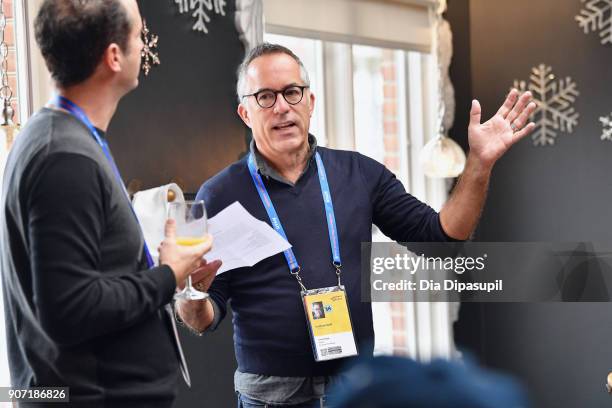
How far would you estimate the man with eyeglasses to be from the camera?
2158 mm

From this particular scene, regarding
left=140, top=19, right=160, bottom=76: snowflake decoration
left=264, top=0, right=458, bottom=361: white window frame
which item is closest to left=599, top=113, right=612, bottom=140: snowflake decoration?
left=264, top=0, right=458, bottom=361: white window frame

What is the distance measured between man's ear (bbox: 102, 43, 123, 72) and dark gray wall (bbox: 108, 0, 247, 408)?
166cm

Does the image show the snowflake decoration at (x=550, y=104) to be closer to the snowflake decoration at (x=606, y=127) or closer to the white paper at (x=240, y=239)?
the snowflake decoration at (x=606, y=127)

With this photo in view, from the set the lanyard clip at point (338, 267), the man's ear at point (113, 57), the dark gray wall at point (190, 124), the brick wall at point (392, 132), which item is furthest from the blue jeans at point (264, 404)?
the brick wall at point (392, 132)

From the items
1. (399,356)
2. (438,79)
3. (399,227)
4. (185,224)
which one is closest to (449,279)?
(438,79)

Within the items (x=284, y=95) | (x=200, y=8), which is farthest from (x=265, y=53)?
(x=200, y=8)

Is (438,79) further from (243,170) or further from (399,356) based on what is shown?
(399,356)

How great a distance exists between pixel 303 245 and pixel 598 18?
279 centimetres

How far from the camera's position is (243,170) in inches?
93.4

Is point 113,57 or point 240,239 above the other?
point 113,57

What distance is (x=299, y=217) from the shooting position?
228cm

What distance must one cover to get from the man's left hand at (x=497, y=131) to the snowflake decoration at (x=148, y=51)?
5.08ft

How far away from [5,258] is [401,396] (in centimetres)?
100

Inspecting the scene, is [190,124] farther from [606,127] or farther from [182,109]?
[606,127]
